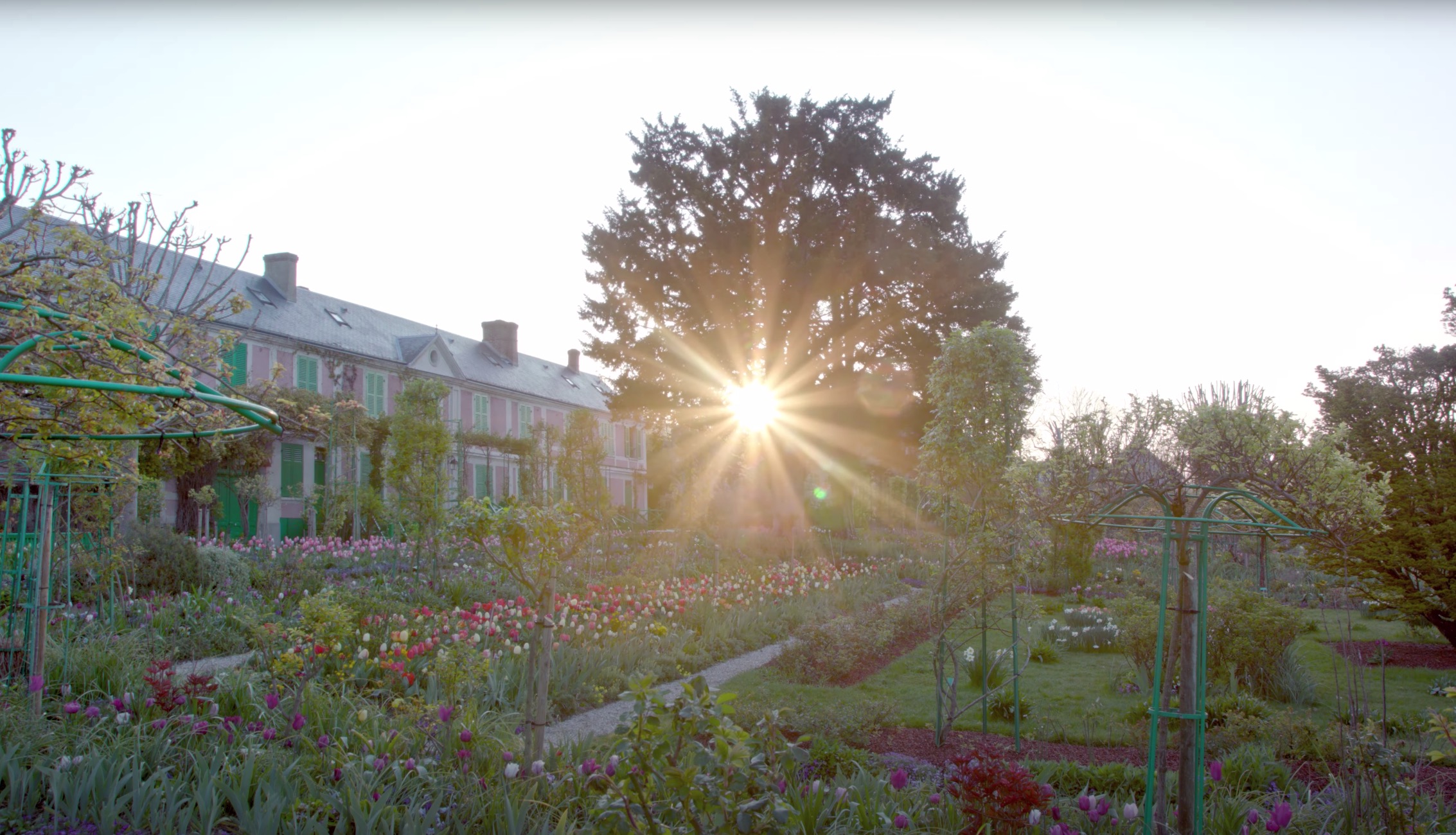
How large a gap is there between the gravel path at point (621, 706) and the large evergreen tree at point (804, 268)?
428 inches

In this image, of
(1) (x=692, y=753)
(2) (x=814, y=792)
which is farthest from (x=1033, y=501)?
(1) (x=692, y=753)

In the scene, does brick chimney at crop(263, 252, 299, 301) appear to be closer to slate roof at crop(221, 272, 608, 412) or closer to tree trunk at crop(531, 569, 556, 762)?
slate roof at crop(221, 272, 608, 412)

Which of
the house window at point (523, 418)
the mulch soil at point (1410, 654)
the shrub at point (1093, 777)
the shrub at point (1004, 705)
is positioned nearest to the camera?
the shrub at point (1093, 777)

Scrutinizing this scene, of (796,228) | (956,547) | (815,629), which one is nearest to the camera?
(956,547)

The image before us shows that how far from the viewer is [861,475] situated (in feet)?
69.8

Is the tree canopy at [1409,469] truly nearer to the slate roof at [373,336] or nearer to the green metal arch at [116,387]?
the green metal arch at [116,387]

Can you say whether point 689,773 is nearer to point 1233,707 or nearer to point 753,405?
point 1233,707

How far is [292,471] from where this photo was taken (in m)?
24.1

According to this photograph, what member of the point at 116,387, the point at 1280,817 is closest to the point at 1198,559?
the point at 1280,817

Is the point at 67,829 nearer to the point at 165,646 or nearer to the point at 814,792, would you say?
the point at 814,792

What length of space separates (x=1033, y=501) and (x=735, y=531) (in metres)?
14.2

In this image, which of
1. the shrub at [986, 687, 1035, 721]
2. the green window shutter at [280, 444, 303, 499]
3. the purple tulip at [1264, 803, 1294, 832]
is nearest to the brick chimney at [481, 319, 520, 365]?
the green window shutter at [280, 444, 303, 499]

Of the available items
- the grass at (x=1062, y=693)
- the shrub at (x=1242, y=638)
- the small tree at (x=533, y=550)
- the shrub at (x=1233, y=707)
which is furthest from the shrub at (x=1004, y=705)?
the small tree at (x=533, y=550)

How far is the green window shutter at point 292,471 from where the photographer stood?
2378 centimetres
